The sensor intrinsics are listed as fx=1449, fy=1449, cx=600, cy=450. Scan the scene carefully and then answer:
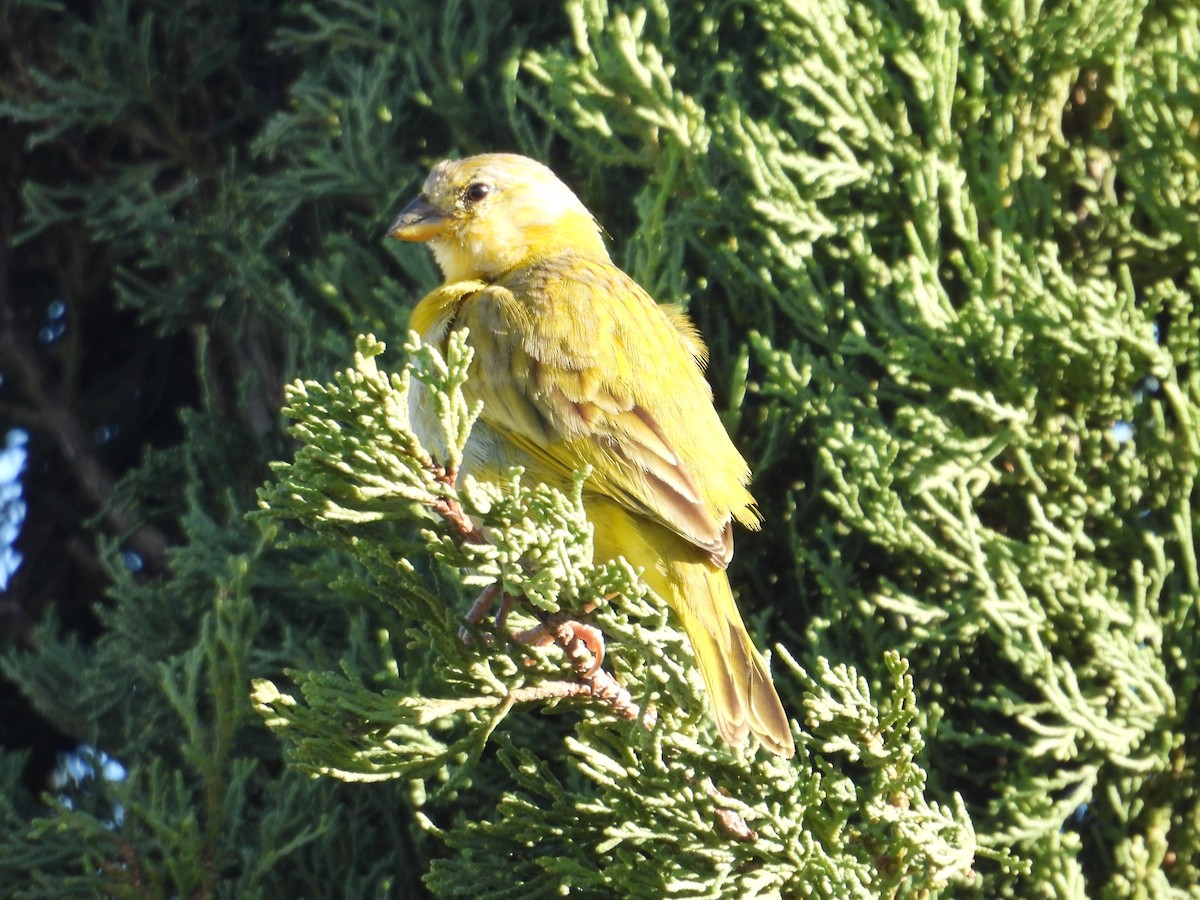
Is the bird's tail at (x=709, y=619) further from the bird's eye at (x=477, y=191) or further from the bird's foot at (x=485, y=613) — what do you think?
the bird's eye at (x=477, y=191)

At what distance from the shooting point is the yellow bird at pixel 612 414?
295cm

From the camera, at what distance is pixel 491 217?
407cm

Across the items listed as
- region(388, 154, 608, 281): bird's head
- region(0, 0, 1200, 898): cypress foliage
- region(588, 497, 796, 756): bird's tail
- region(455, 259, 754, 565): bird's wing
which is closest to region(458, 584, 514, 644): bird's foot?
region(0, 0, 1200, 898): cypress foliage

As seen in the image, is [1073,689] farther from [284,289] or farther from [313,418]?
[284,289]

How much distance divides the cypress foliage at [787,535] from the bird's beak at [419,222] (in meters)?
0.27

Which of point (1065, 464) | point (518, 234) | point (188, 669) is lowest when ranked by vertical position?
point (188, 669)

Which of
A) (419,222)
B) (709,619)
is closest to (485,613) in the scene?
(709,619)

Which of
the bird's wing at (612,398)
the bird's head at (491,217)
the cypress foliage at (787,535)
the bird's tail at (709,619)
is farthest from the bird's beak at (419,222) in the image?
the bird's tail at (709,619)

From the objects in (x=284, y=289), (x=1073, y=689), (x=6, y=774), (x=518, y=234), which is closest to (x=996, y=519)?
(x=1073, y=689)

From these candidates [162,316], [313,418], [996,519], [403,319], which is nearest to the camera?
[313,418]

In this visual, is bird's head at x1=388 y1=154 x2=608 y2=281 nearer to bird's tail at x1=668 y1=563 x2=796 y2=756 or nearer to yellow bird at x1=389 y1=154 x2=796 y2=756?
yellow bird at x1=389 y1=154 x2=796 y2=756

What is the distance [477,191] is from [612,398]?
100 cm

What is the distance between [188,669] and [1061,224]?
253cm

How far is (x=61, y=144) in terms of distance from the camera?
5238 millimetres
